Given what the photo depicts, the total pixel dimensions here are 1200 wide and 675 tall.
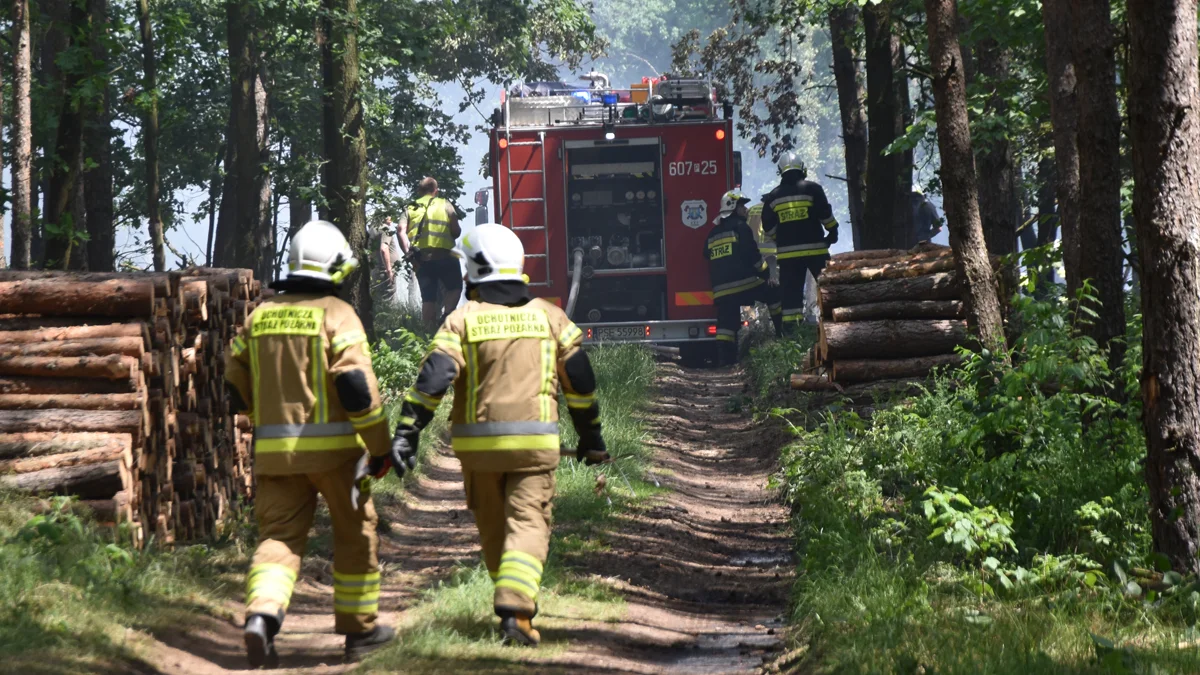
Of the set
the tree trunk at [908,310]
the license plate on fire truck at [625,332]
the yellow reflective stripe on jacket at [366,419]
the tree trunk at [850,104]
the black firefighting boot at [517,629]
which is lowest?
the black firefighting boot at [517,629]

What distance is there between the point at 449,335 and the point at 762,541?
137 inches

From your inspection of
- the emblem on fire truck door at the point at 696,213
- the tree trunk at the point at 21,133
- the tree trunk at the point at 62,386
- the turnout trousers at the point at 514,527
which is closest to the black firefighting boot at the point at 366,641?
the turnout trousers at the point at 514,527

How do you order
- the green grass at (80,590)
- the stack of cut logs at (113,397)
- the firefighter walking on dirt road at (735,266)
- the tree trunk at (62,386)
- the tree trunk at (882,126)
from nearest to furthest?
the green grass at (80,590), the stack of cut logs at (113,397), the tree trunk at (62,386), the tree trunk at (882,126), the firefighter walking on dirt road at (735,266)

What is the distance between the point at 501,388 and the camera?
5.99 m

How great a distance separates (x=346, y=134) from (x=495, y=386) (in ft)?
28.0

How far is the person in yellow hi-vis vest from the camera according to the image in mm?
18594

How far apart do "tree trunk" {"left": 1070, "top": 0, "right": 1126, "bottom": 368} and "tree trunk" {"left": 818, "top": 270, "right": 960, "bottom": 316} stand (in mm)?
3358

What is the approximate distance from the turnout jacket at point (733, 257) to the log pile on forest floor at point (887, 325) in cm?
668

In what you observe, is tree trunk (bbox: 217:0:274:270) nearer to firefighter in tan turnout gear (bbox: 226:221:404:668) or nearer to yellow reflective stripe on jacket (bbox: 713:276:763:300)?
yellow reflective stripe on jacket (bbox: 713:276:763:300)

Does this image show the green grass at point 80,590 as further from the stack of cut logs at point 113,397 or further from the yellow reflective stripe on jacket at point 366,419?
the yellow reflective stripe on jacket at point 366,419

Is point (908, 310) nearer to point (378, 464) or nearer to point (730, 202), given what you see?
point (378, 464)

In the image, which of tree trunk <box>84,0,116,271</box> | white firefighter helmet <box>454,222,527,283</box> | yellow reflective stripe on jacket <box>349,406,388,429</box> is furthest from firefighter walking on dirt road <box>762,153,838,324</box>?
yellow reflective stripe on jacket <box>349,406,388,429</box>

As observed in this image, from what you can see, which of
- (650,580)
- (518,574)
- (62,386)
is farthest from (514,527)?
(62,386)

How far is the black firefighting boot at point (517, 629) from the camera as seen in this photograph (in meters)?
5.77
